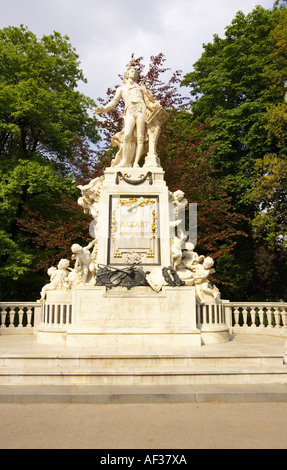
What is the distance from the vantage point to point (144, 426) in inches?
163

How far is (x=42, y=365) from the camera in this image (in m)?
5.83

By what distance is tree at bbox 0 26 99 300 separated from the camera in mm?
15297

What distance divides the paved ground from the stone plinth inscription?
380 centimetres

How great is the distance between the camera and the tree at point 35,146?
1530 cm

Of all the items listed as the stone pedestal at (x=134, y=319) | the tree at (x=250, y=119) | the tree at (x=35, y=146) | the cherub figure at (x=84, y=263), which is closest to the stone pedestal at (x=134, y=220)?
the cherub figure at (x=84, y=263)

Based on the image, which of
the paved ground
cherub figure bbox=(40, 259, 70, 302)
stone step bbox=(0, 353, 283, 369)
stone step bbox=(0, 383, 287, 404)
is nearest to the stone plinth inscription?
cherub figure bbox=(40, 259, 70, 302)

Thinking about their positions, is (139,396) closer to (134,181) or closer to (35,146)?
(134,181)

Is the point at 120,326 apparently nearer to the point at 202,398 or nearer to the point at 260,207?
the point at 202,398

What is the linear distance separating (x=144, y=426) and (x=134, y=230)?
4.86 metres

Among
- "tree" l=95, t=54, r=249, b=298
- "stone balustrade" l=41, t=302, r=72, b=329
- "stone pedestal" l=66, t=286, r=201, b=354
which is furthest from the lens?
"tree" l=95, t=54, r=249, b=298

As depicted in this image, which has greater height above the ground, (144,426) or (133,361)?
(133,361)

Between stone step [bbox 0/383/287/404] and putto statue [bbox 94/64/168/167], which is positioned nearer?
stone step [bbox 0/383/287/404]

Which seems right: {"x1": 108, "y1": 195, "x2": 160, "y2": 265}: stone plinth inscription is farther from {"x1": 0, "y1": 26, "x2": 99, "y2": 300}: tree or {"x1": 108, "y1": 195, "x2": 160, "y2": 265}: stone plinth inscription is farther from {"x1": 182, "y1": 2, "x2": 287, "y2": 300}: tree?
{"x1": 182, "y1": 2, "x2": 287, "y2": 300}: tree

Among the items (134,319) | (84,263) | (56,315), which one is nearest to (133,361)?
(134,319)
